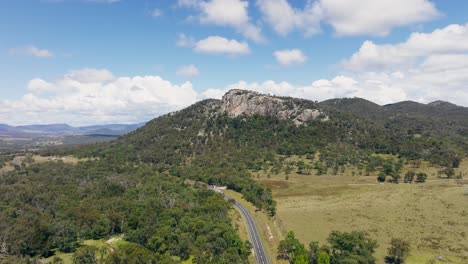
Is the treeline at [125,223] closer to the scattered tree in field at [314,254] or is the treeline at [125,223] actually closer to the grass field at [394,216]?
the scattered tree in field at [314,254]

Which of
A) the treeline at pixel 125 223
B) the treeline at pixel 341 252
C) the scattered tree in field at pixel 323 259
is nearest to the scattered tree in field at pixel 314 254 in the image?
the treeline at pixel 341 252

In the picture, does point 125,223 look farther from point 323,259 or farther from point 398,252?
point 398,252

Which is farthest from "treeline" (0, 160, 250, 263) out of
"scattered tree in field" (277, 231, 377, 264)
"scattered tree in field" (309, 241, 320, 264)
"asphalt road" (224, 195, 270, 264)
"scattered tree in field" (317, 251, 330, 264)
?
"scattered tree in field" (317, 251, 330, 264)

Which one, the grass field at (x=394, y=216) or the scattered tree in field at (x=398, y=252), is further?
the grass field at (x=394, y=216)

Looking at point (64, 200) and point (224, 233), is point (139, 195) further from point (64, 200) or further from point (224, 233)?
point (224, 233)

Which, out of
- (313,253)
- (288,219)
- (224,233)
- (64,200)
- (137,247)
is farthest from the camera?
(64,200)

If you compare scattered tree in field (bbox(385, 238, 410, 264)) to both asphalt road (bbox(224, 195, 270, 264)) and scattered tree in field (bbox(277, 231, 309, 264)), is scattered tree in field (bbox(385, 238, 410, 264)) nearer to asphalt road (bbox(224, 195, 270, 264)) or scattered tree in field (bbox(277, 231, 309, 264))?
scattered tree in field (bbox(277, 231, 309, 264))

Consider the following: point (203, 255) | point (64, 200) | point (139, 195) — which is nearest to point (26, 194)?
point (64, 200)
